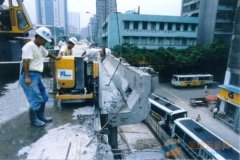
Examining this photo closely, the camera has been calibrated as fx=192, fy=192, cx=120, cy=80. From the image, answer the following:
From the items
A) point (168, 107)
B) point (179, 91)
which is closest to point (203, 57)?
point (179, 91)

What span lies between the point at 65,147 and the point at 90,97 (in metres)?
1.77

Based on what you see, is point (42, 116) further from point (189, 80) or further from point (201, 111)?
point (189, 80)

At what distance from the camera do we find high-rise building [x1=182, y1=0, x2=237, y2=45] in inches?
1252

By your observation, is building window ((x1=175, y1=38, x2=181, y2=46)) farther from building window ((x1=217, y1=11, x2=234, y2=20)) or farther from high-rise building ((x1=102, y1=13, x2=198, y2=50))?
building window ((x1=217, y1=11, x2=234, y2=20))

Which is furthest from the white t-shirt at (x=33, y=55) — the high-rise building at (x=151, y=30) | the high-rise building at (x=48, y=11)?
the high-rise building at (x=48, y=11)

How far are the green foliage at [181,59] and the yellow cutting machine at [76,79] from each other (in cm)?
1772

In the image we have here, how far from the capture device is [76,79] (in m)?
4.76

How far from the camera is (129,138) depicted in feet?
36.3

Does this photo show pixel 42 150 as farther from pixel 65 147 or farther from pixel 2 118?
pixel 2 118

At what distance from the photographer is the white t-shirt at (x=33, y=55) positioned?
11.8 ft

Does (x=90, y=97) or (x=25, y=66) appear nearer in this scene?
(x=25, y=66)

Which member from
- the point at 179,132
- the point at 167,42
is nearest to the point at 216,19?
the point at 167,42

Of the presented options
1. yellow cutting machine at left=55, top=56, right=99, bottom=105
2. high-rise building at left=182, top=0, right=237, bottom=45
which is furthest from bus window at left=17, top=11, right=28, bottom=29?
high-rise building at left=182, top=0, right=237, bottom=45

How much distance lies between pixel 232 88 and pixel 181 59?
1083cm
